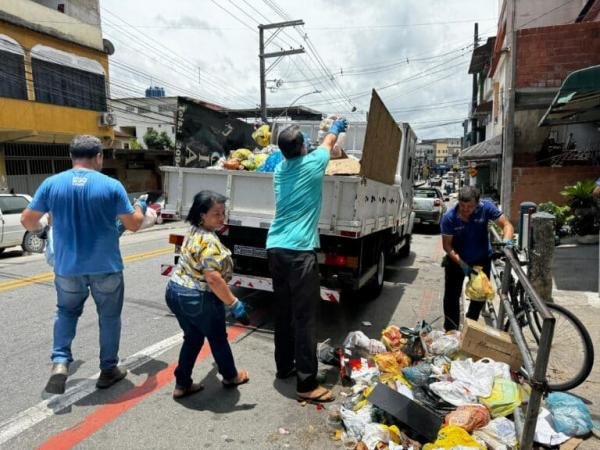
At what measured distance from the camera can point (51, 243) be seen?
3.85 m

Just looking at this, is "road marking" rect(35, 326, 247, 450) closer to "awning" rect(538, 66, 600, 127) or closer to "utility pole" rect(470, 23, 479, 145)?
"awning" rect(538, 66, 600, 127)

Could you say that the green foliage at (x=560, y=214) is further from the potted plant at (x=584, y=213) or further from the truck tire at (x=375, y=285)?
the truck tire at (x=375, y=285)

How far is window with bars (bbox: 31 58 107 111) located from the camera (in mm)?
20125

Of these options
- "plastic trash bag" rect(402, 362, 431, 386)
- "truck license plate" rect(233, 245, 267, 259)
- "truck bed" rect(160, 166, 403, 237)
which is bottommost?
"plastic trash bag" rect(402, 362, 431, 386)

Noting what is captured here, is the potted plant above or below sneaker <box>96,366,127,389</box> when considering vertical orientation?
above

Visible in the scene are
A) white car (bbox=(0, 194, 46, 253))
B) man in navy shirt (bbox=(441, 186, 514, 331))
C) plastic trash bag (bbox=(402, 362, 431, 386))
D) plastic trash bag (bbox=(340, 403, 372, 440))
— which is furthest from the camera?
white car (bbox=(0, 194, 46, 253))

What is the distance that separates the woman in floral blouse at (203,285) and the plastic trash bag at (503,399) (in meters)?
1.79

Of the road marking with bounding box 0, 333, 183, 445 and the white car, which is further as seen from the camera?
the white car

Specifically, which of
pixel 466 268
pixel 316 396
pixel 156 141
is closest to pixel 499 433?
pixel 316 396

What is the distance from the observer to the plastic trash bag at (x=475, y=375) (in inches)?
130

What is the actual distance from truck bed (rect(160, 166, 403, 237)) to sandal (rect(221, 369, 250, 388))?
1769mm

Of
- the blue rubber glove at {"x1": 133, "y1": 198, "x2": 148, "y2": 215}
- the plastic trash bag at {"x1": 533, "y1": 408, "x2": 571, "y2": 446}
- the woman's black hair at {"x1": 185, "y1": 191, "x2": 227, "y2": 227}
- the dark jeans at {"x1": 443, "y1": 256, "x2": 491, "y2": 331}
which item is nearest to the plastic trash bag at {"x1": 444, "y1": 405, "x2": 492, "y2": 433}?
the plastic trash bag at {"x1": 533, "y1": 408, "x2": 571, "y2": 446}

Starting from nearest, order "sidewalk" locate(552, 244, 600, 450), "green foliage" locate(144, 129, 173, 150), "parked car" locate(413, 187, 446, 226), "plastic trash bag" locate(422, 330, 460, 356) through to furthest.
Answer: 1. "sidewalk" locate(552, 244, 600, 450)
2. "plastic trash bag" locate(422, 330, 460, 356)
3. "parked car" locate(413, 187, 446, 226)
4. "green foliage" locate(144, 129, 173, 150)

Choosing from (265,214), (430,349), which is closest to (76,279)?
(265,214)
